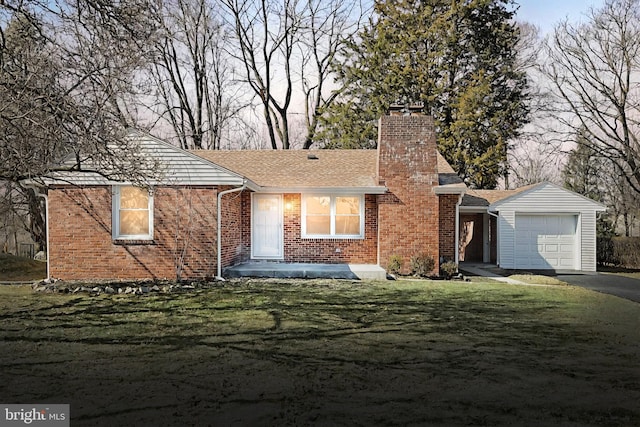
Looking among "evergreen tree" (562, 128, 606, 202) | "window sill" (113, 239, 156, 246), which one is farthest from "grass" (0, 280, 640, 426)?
"evergreen tree" (562, 128, 606, 202)

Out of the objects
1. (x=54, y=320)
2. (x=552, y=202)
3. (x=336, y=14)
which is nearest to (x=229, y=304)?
(x=54, y=320)

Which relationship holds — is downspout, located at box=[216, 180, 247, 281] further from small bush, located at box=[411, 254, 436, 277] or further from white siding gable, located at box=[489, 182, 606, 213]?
white siding gable, located at box=[489, 182, 606, 213]

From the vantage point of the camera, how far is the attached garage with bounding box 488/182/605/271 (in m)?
18.2

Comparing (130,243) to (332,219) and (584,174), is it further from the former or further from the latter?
(584,174)

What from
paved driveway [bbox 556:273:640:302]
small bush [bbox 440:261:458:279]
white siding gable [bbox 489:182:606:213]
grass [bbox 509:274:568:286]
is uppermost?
white siding gable [bbox 489:182:606:213]

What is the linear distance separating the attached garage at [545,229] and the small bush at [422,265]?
5.12 metres

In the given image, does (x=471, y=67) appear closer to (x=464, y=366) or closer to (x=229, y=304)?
(x=229, y=304)

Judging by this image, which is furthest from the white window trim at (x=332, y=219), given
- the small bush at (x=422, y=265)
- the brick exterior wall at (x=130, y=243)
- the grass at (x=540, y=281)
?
the grass at (x=540, y=281)

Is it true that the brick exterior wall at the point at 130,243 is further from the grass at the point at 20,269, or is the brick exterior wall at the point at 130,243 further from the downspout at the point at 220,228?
the grass at the point at 20,269

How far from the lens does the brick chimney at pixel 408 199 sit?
588 inches

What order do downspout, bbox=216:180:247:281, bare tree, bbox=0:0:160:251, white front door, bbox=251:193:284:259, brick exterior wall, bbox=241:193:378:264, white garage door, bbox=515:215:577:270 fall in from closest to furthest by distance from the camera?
bare tree, bbox=0:0:160:251 → downspout, bbox=216:180:247:281 → brick exterior wall, bbox=241:193:378:264 → white front door, bbox=251:193:284:259 → white garage door, bbox=515:215:577:270

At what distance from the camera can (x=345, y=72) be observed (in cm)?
2964

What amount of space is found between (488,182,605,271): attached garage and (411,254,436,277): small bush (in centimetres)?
512

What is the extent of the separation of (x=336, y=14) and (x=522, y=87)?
12344 mm
